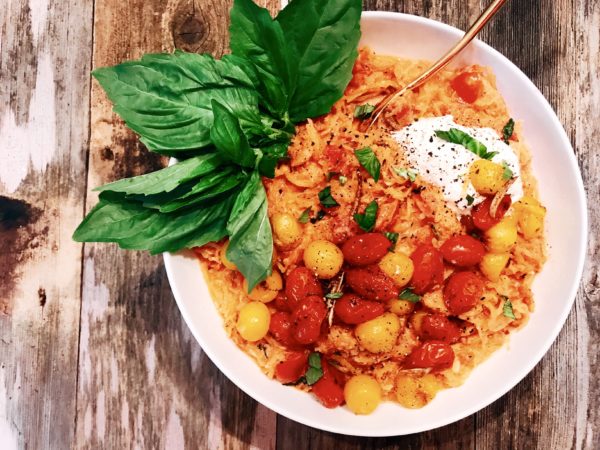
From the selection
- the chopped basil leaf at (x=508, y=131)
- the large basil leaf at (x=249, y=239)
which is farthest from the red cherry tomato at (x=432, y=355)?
the chopped basil leaf at (x=508, y=131)

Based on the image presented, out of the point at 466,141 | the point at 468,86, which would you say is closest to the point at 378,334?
the point at 466,141

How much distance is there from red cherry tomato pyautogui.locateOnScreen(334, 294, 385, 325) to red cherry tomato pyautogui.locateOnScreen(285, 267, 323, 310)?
4.7 inches

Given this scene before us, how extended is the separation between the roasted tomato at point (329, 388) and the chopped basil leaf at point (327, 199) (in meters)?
0.72

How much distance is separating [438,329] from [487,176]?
2.34 feet

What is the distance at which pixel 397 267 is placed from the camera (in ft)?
7.95

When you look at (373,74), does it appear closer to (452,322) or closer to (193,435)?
(452,322)

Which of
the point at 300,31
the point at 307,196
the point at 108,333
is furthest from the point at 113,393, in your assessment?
the point at 300,31

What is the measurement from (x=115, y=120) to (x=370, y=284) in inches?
65.6

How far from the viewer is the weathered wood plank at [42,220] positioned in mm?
3047

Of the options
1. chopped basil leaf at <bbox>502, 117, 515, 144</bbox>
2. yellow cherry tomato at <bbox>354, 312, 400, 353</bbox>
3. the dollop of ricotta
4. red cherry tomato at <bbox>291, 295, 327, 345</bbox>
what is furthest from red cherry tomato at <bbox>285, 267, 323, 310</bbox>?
chopped basil leaf at <bbox>502, 117, 515, 144</bbox>

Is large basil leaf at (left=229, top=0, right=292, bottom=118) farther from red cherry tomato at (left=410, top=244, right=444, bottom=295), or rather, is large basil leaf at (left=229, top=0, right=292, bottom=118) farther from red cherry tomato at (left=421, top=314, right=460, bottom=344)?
red cherry tomato at (left=421, top=314, right=460, bottom=344)

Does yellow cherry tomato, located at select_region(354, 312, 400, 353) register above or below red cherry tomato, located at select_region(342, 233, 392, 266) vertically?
below

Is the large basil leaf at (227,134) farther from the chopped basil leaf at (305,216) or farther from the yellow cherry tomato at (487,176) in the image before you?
the yellow cherry tomato at (487,176)

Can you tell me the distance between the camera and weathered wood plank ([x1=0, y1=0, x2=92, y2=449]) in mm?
3047
